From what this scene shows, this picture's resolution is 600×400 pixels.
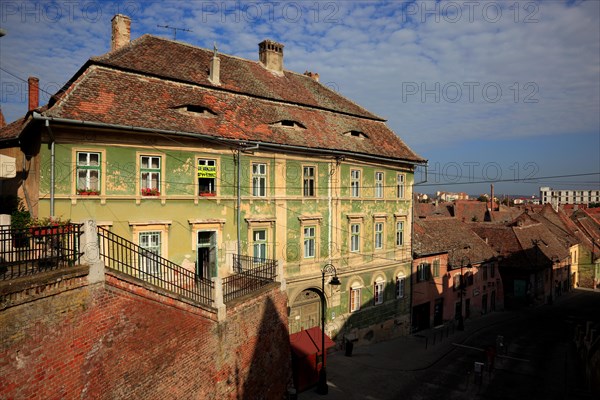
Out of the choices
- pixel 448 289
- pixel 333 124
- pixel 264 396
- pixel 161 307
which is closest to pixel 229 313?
pixel 161 307

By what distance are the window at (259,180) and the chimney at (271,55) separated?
9.15 metres

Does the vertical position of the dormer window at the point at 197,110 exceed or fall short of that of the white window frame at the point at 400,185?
it exceeds it

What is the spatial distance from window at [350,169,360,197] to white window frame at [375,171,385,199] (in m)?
1.82

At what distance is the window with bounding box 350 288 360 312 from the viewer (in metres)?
24.4

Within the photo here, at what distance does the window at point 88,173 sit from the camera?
1489cm

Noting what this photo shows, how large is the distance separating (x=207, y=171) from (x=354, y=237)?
34.0 ft

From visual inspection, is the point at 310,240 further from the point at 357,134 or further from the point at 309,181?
the point at 357,134

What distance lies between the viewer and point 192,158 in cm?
1745

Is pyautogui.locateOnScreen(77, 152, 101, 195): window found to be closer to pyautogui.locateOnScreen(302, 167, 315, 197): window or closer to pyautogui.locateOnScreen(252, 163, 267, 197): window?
pyautogui.locateOnScreen(252, 163, 267, 197): window

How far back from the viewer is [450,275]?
33.8m

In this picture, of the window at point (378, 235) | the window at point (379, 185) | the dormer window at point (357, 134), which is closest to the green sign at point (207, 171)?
the dormer window at point (357, 134)

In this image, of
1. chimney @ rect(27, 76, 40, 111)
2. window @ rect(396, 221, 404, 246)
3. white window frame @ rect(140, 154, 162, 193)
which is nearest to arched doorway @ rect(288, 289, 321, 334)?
window @ rect(396, 221, 404, 246)

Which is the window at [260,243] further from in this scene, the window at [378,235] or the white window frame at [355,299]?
the window at [378,235]

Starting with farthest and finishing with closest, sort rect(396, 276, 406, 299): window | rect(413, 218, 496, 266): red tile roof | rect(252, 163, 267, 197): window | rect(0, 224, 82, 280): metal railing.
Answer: rect(413, 218, 496, 266): red tile roof, rect(396, 276, 406, 299): window, rect(252, 163, 267, 197): window, rect(0, 224, 82, 280): metal railing
